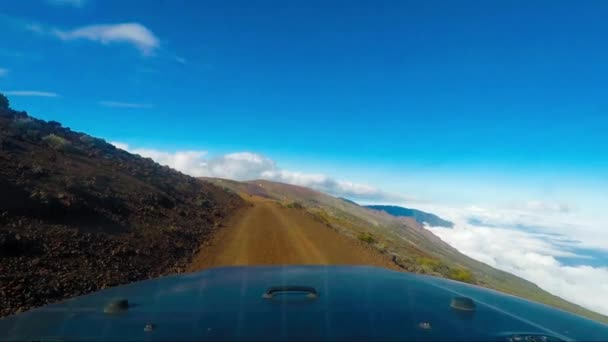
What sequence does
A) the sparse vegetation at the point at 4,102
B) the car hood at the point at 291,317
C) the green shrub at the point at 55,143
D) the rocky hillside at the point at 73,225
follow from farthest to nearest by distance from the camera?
the sparse vegetation at the point at 4,102 < the green shrub at the point at 55,143 < the rocky hillside at the point at 73,225 < the car hood at the point at 291,317

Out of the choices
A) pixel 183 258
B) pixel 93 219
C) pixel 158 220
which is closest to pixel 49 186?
pixel 93 219

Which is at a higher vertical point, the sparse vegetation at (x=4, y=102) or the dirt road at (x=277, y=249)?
the sparse vegetation at (x=4, y=102)

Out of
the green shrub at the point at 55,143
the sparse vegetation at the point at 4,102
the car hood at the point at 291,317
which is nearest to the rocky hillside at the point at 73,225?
the green shrub at the point at 55,143

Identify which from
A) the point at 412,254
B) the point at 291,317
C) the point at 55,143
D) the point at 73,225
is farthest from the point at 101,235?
the point at 412,254

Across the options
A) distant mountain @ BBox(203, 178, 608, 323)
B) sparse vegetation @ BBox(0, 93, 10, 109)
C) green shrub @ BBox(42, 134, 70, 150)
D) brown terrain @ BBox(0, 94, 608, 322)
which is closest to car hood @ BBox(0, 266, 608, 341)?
brown terrain @ BBox(0, 94, 608, 322)

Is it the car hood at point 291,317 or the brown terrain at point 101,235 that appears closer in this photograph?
the car hood at point 291,317

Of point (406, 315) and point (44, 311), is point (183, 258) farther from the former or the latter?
point (406, 315)

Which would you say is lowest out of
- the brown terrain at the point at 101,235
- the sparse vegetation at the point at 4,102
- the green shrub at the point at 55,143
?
the brown terrain at the point at 101,235

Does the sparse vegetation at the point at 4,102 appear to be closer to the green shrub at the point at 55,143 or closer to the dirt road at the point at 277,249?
the green shrub at the point at 55,143
